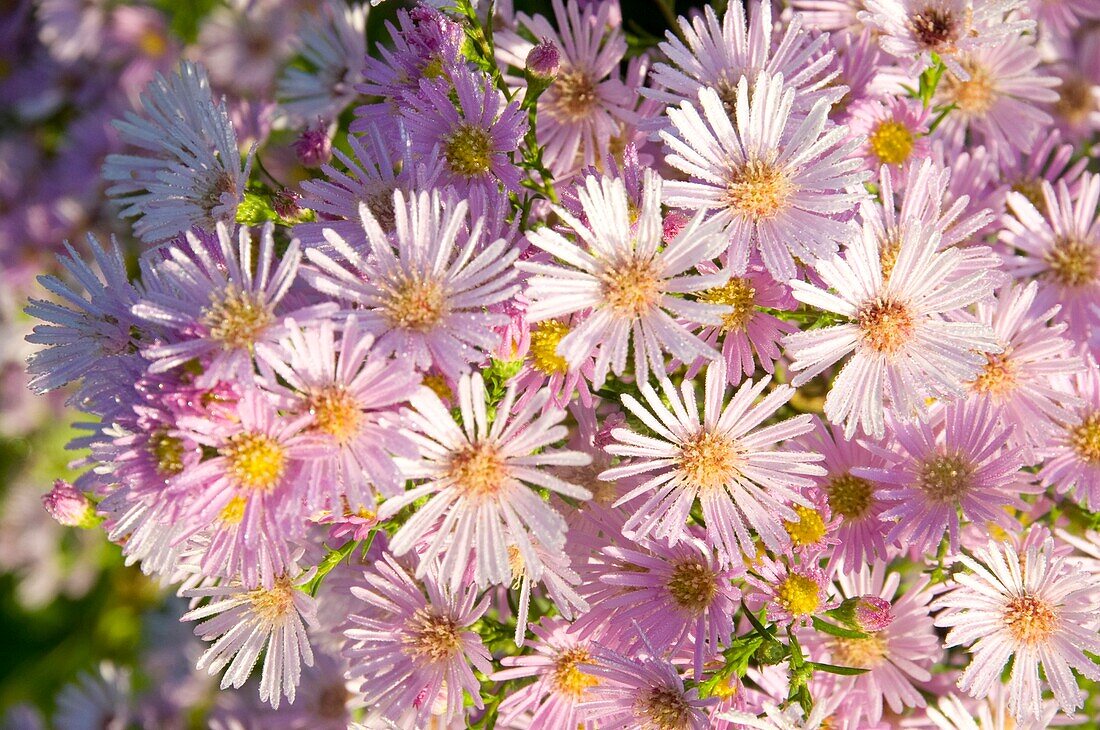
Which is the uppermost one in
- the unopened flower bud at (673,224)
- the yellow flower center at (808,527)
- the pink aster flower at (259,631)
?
the unopened flower bud at (673,224)

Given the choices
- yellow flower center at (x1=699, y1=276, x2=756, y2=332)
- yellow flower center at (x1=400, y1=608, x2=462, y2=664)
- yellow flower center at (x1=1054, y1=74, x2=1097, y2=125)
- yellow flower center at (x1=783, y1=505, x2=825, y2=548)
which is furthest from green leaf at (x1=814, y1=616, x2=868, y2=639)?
yellow flower center at (x1=1054, y1=74, x2=1097, y2=125)

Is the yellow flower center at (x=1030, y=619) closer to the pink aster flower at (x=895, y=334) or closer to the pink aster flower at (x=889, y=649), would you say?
the pink aster flower at (x=889, y=649)

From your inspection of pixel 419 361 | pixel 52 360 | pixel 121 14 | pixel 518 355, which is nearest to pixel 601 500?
pixel 518 355

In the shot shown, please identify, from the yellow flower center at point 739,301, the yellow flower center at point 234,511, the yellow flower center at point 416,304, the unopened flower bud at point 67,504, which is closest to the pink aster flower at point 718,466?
the yellow flower center at point 739,301

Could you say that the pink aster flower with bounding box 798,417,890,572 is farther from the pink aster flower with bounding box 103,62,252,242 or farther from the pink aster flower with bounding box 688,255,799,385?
the pink aster flower with bounding box 103,62,252,242

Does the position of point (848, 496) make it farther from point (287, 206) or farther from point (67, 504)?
point (67, 504)

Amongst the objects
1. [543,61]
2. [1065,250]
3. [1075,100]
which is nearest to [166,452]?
[543,61]

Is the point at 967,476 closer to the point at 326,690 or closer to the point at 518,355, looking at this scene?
the point at 518,355
